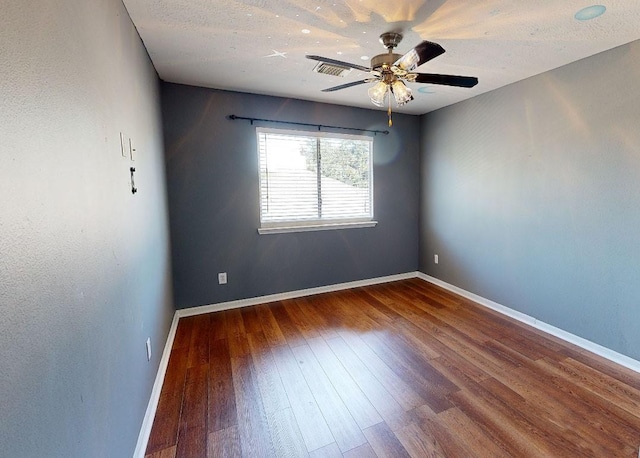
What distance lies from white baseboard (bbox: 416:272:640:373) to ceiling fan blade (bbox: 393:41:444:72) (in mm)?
2647

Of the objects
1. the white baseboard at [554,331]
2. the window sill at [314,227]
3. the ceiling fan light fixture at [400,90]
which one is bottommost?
the white baseboard at [554,331]

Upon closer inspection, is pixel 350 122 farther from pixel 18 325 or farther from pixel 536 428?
pixel 18 325

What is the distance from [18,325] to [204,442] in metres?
1.36

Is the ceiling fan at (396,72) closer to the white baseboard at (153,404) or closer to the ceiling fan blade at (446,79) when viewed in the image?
the ceiling fan blade at (446,79)

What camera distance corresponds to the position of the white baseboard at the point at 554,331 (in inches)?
88.4

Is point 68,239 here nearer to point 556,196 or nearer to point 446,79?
point 446,79

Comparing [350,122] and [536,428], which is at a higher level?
[350,122]

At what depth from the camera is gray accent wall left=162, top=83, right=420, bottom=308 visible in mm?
3035

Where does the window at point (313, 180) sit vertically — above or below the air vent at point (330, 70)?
below

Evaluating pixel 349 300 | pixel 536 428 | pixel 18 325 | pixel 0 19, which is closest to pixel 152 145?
pixel 0 19

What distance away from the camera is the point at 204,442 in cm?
159

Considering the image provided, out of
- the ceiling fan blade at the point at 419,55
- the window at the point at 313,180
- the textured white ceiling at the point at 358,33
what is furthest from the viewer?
the window at the point at 313,180

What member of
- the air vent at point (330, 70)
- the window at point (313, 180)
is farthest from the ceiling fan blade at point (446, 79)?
the window at point (313, 180)

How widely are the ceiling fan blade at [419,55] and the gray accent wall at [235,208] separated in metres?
1.89
